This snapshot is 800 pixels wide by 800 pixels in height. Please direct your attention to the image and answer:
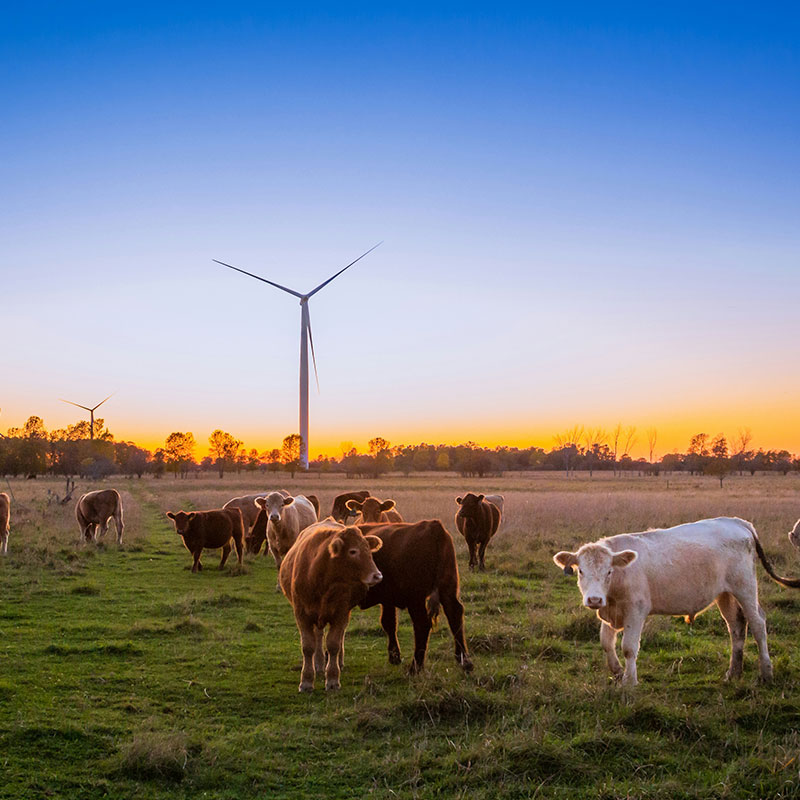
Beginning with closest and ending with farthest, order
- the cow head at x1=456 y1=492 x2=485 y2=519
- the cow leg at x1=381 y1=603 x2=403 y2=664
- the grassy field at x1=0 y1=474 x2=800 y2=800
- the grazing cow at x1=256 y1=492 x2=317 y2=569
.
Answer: the grassy field at x1=0 y1=474 x2=800 y2=800 < the cow leg at x1=381 y1=603 x2=403 y2=664 < the grazing cow at x1=256 y1=492 x2=317 y2=569 < the cow head at x1=456 y1=492 x2=485 y2=519

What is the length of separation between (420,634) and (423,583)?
1.86 ft

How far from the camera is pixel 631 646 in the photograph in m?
7.62

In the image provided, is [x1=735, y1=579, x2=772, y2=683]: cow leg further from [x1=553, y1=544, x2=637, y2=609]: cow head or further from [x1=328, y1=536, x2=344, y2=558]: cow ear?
[x1=328, y1=536, x2=344, y2=558]: cow ear

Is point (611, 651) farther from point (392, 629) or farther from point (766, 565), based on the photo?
point (392, 629)

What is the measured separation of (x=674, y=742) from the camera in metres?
6.21

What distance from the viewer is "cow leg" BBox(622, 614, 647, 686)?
296 inches

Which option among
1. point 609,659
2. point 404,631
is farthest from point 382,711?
point 404,631

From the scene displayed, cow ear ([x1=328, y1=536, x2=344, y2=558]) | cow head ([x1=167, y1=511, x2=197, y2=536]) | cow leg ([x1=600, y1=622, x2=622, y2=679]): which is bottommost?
cow leg ([x1=600, y1=622, x2=622, y2=679])

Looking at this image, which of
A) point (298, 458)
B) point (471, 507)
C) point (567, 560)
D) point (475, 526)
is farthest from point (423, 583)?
point (298, 458)

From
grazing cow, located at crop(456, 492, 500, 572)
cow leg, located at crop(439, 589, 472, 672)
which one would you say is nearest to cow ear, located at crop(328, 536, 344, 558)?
cow leg, located at crop(439, 589, 472, 672)

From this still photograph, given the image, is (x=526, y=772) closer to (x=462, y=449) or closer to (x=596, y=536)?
(x=596, y=536)

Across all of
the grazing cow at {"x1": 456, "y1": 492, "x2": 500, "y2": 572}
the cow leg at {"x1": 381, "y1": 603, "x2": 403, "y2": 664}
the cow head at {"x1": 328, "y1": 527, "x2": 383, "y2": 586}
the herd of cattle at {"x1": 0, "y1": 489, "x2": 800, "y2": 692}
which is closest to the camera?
the herd of cattle at {"x1": 0, "y1": 489, "x2": 800, "y2": 692}

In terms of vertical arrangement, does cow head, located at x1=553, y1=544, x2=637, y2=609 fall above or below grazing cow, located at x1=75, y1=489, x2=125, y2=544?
above

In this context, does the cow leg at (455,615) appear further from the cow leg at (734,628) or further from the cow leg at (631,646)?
the cow leg at (734,628)
